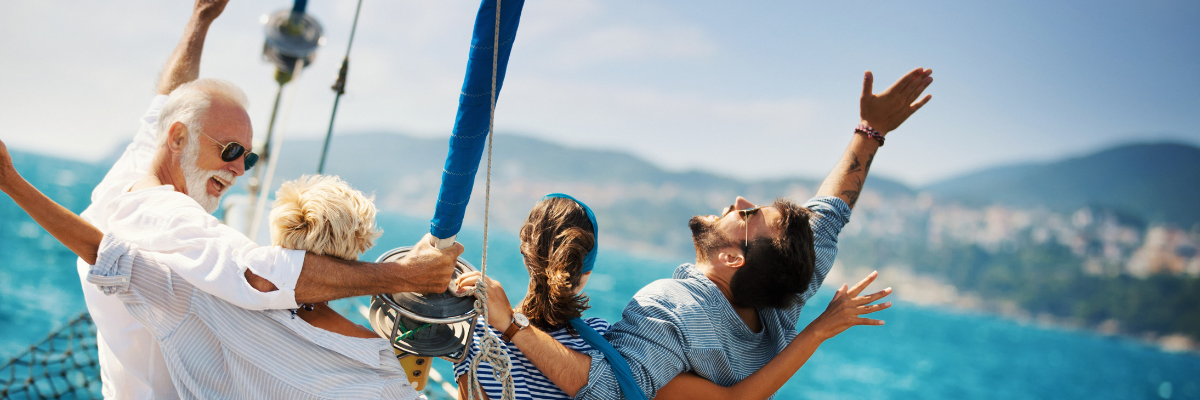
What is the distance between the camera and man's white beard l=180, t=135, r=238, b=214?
1815mm

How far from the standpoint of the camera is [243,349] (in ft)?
5.15

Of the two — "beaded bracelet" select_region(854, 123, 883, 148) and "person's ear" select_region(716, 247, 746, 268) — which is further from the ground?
"beaded bracelet" select_region(854, 123, 883, 148)

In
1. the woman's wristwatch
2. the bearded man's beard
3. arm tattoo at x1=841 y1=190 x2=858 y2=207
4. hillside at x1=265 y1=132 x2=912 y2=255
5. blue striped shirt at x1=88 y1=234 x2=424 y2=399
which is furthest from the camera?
hillside at x1=265 y1=132 x2=912 y2=255

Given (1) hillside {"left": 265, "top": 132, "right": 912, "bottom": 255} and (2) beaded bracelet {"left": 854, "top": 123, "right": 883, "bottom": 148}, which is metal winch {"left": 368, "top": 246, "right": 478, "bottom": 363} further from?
(1) hillside {"left": 265, "top": 132, "right": 912, "bottom": 255}

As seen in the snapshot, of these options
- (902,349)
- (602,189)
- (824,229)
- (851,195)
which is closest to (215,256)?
(824,229)

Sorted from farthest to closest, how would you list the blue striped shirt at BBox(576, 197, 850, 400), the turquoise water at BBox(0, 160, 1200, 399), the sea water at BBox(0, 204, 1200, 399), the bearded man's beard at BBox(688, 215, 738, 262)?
the turquoise water at BBox(0, 160, 1200, 399), the sea water at BBox(0, 204, 1200, 399), the bearded man's beard at BBox(688, 215, 738, 262), the blue striped shirt at BBox(576, 197, 850, 400)

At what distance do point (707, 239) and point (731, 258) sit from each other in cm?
12

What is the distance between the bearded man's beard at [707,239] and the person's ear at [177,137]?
1.61 metres

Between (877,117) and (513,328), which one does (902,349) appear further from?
(513,328)

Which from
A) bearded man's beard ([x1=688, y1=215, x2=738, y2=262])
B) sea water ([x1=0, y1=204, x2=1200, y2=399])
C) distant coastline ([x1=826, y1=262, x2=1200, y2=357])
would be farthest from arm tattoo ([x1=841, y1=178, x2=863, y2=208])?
distant coastline ([x1=826, y1=262, x2=1200, y2=357])

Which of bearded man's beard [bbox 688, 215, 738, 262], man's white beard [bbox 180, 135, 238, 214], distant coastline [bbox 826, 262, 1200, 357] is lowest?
man's white beard [bbox 180, 135, 238, 214]

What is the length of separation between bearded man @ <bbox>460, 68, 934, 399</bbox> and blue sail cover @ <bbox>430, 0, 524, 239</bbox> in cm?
33

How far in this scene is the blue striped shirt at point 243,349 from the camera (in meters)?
1.51

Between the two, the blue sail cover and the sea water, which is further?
the sea water
